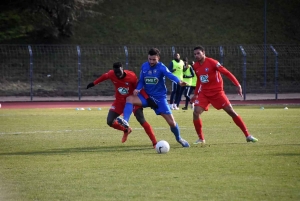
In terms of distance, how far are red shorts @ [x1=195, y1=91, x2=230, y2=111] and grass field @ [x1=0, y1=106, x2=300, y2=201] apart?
2.62ft

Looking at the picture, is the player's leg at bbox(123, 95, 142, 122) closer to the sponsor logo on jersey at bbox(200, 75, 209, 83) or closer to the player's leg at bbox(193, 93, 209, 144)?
the player's leg at bbox(193, 93, 209, 144)

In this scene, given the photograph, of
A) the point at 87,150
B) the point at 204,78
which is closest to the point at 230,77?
the point at 204,78

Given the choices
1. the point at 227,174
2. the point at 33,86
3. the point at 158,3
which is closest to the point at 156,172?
the point at 227,174

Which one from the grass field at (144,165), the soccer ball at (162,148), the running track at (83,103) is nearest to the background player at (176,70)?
the running track at (83,103)

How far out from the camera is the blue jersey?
11938mm

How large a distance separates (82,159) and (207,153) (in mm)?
2259

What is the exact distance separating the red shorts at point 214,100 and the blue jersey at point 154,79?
3.12 feet

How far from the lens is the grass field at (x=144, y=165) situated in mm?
7375

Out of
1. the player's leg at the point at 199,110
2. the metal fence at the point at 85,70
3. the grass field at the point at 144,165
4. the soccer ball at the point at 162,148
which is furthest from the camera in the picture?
the metal fence at the point at 85,70

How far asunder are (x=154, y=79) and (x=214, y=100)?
4.77 feet

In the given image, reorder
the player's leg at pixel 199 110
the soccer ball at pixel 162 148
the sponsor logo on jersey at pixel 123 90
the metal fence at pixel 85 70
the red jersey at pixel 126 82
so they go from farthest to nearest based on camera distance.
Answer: the metal fence at pixel 85 70 → the player's leg at pixel 199 110 → the sponsor logo on jersey at pixel 123 90 → the red jersey at pixel 126 82 → the soccer ball at pixel 162 148

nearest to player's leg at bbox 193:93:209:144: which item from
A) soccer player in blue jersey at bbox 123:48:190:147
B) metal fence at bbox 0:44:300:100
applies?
soccer player in blue jersey at bbox 123:48:190:147

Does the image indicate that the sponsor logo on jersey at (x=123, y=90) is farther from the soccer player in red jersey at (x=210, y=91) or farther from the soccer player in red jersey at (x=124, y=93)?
the soccer player in red jersey at (x=210, y=91)

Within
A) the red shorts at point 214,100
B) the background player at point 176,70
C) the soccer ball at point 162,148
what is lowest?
the background player at point 176,70
